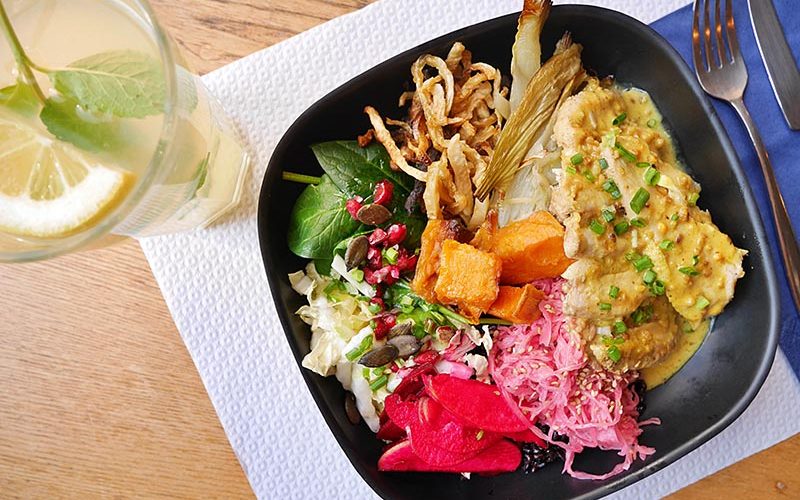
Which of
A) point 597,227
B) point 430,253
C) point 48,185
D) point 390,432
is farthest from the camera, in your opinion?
point 390,432

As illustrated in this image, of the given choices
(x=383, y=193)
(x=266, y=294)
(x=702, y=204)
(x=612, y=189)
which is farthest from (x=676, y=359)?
(x=266, y=294)

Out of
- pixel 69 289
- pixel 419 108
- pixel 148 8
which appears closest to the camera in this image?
pixel 148 8

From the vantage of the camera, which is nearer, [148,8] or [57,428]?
[148,8]

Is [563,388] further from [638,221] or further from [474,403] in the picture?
[638,221]

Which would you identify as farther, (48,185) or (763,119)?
(763,119)

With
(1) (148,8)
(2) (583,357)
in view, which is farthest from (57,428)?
(2) (583,357)

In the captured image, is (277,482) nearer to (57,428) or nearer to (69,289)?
(57,428)

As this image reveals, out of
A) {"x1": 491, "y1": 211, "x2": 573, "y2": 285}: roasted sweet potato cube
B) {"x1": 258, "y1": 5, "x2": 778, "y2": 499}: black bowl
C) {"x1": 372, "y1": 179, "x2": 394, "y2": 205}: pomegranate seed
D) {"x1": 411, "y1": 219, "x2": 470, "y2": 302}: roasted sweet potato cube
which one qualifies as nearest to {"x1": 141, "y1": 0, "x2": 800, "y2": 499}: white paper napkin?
{"x1": 258, "y1": 5, "x2": 778, "y2": 499}: black bowl

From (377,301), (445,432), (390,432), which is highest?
(377,301)
